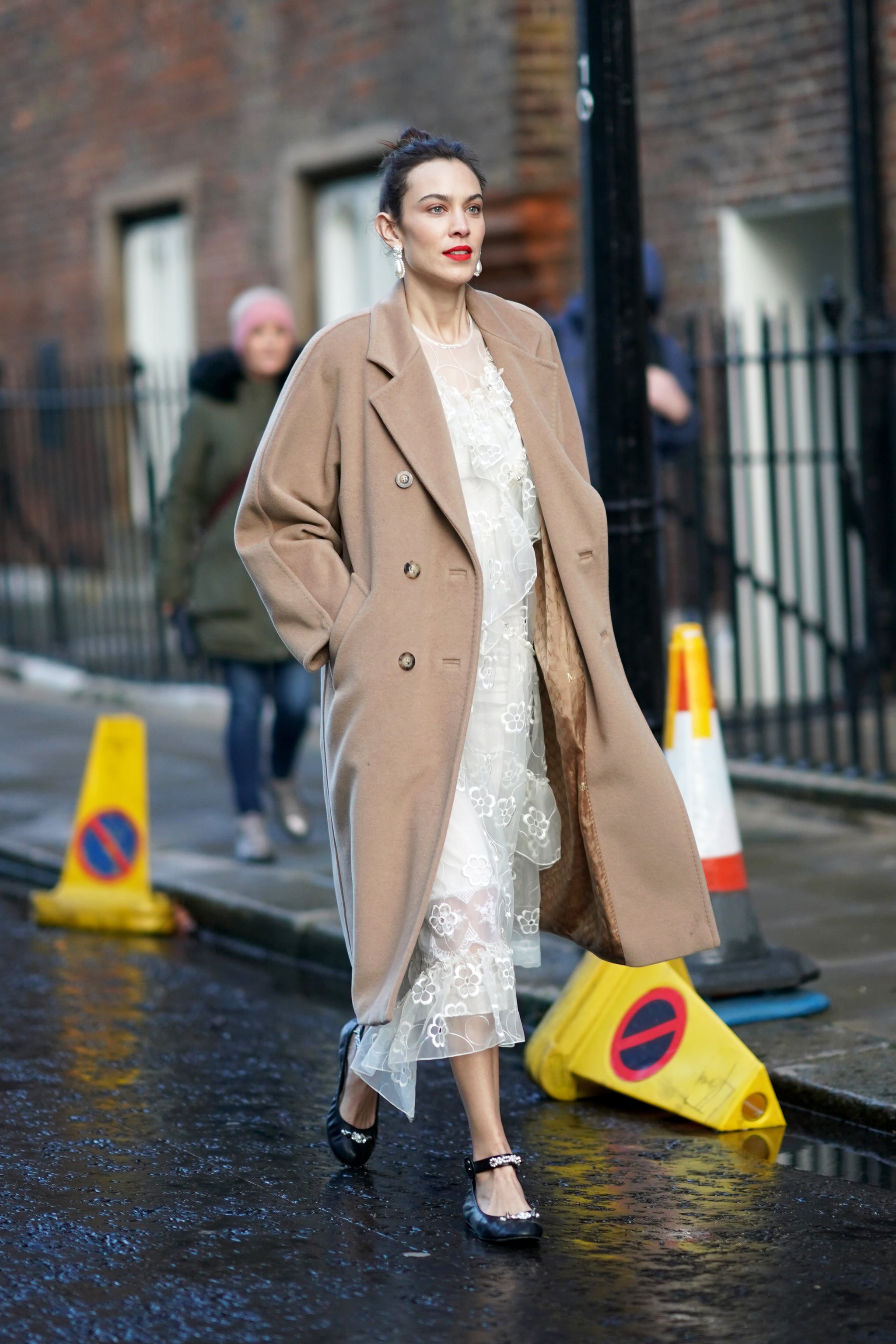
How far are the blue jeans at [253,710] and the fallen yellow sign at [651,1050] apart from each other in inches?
111

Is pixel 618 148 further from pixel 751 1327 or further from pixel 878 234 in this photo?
pixel 878 234

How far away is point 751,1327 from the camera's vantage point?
3389mm

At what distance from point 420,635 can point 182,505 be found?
373 centimetres

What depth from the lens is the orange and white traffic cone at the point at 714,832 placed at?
516cm

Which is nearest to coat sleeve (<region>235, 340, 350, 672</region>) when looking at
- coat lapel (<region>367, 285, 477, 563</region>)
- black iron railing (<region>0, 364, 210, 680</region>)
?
coat lapel (<region>367, 285, 477, 563</region>)

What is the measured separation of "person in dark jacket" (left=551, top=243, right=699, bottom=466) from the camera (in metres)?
7.04

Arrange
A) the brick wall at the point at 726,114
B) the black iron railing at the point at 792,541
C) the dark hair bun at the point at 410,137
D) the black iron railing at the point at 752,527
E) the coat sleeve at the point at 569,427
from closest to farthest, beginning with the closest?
the dark hair bun at the point at 410,137 → the coat sleeve at the point at 569,427 → the black iron railing at the point at 792,541 → the black iron railing at the point at 752,527 → the brick wall at the point at 726,114

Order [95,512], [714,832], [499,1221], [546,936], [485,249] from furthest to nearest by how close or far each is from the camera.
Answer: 1. [95,512]
2. [485,249]
3. [546,936]
4. [714,832]
5. [499,1221]

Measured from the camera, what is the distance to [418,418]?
153 inches

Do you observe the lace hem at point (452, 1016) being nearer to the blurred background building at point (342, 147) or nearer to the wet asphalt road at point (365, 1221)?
the wet asphalt road at point (365, 1221)

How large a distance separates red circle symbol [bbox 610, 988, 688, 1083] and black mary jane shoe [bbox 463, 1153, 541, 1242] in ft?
2.73

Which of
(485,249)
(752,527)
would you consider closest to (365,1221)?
(752,527)

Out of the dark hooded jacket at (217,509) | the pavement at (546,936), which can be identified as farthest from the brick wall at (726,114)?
the dark hooded jacket at (217,509)

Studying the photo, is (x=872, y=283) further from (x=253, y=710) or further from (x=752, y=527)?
(x=253, y=710)
